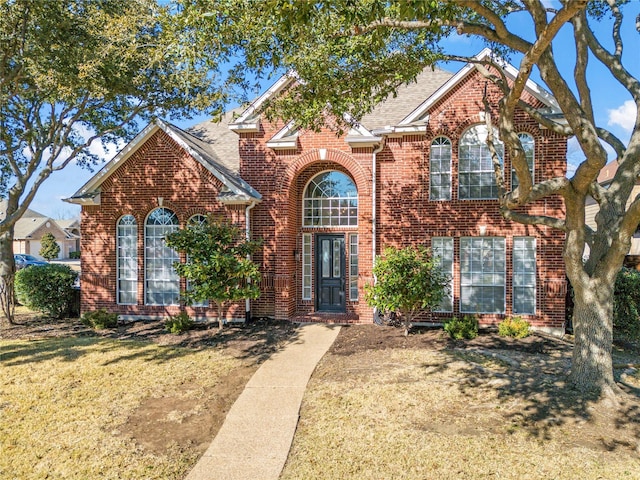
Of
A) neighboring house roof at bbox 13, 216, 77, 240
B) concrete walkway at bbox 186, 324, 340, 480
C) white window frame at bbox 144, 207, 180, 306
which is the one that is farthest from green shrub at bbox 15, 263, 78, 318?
neighboring house roof at bbox 13, 216, 77, 240

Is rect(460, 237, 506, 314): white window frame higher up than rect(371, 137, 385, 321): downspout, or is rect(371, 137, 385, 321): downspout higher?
rect(371, 137, 385, 321): downspout

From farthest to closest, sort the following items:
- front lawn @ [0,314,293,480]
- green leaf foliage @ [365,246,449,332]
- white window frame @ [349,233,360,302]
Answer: white window frame @ [349,233,360,302], green leaf foliage @ [365,246,449,332], front lawn @ [0,314,293,480]

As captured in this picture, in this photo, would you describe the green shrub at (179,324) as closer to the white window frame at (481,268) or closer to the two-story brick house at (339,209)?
the two-story brick house at (339,209)

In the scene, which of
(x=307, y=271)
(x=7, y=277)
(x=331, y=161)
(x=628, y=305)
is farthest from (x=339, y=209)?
(x=7, y=277)

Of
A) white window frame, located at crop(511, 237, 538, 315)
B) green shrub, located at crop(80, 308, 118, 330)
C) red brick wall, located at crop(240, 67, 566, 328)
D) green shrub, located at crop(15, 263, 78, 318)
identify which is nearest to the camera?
red brick wall, located at crop(240, 67, 566, 328)

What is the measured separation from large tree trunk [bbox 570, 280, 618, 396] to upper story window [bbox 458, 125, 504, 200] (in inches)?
222

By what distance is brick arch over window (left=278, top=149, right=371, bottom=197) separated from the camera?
1269cm

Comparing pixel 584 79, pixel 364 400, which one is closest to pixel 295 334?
pixel 364 400

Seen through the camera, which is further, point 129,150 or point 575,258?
point 129,150

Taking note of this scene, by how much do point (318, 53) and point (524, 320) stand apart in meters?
8.87

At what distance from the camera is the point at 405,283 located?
10.7 meters

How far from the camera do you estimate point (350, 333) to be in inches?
452

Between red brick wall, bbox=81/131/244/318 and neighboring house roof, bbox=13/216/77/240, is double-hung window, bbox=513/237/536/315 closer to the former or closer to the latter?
red brick wall, bbox=81/131/244/318

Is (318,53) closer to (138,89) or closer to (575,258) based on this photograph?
(575,258)
